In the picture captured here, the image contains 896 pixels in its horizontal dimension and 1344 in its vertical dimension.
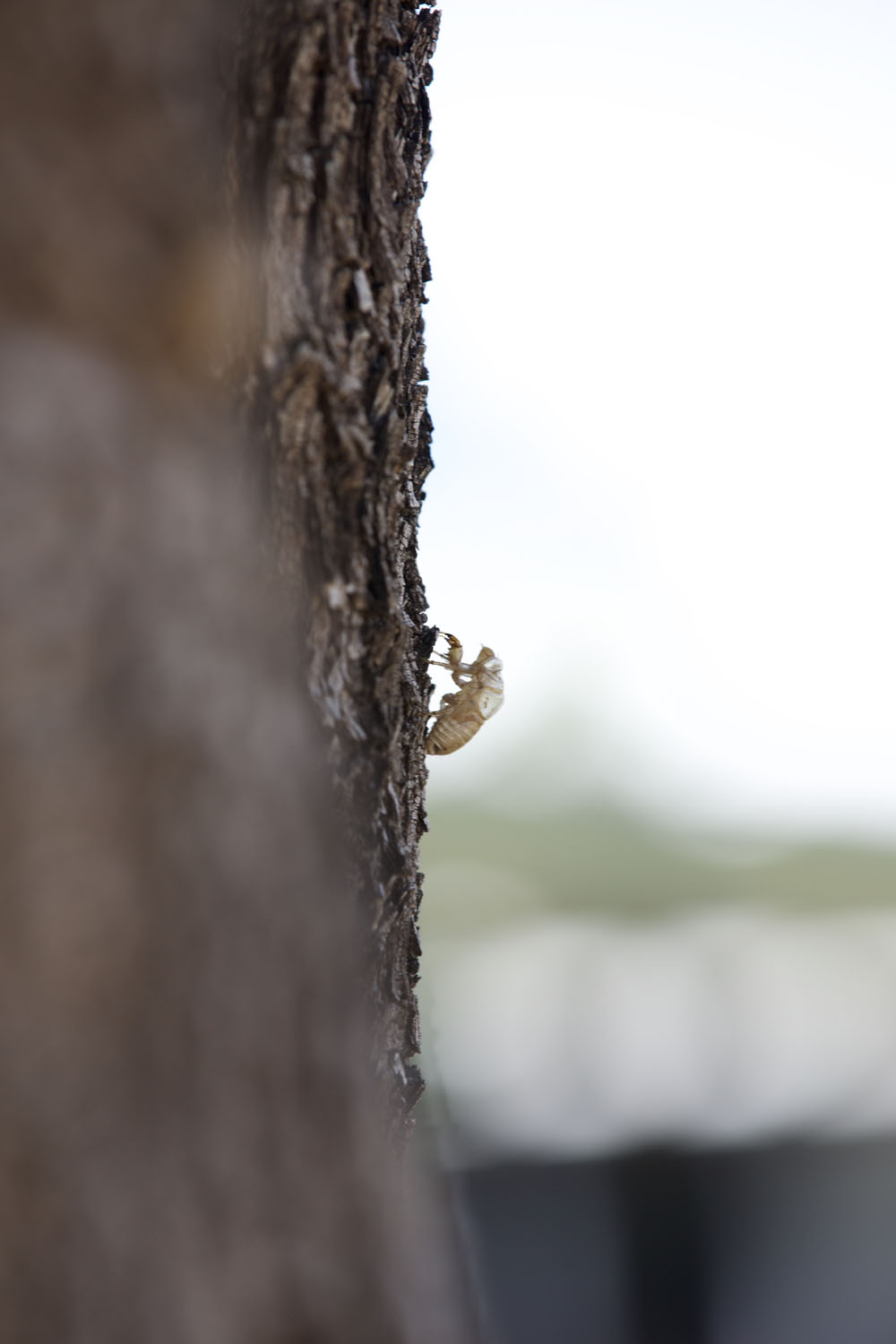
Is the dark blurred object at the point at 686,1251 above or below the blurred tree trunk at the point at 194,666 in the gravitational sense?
below

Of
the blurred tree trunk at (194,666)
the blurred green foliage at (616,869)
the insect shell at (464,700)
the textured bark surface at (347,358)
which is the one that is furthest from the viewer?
the blurred green foliage at (616,869)

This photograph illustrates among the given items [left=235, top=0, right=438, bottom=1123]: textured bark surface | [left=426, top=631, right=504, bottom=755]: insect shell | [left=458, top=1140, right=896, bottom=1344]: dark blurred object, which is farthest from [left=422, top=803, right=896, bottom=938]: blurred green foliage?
[left=235, top=0, right=438, bottom=1123]: textured bark surface

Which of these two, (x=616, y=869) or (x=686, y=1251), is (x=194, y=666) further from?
(x=616, y=869)

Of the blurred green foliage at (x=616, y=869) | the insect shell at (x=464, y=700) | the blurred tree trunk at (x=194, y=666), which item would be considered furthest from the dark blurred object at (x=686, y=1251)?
the blurred tree trunk at (x=194, y=666)

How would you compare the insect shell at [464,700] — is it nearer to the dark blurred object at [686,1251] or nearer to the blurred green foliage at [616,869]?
the blurred green foliage at [616,869]

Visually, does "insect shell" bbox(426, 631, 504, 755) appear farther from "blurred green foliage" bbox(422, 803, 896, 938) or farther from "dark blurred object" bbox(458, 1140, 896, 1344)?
"dark blurred object" bbox(458, 1140, 896, 1344)

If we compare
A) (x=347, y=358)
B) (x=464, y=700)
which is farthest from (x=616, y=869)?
(x=347, y=358)

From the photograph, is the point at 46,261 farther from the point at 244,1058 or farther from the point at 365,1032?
the point at 365,1032
